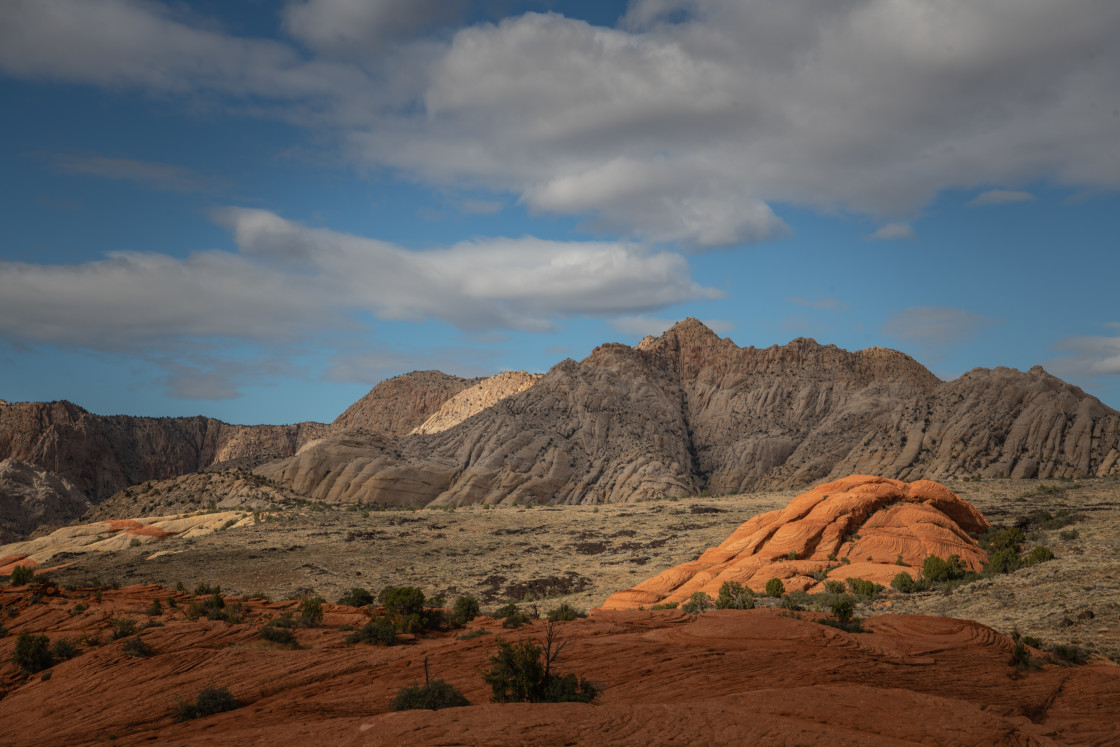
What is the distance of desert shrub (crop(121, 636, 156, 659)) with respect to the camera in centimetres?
1797

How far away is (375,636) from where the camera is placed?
69.4 feet

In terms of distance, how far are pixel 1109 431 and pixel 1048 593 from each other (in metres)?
55.9

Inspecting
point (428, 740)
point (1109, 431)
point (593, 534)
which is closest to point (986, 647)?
point (428, 740)

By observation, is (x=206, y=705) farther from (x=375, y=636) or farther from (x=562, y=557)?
(x=562, y=557)

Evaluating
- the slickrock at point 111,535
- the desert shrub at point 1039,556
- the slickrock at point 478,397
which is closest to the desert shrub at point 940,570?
the desert shrub at point 1039,556

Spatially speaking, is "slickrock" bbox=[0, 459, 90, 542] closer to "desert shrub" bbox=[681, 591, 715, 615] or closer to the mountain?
the mountain

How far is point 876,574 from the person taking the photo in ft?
96.8

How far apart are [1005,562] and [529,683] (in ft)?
75.9

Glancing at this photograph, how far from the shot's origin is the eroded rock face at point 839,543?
30.6m

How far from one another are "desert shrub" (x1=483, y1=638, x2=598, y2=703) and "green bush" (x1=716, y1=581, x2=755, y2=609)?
40.1 feet

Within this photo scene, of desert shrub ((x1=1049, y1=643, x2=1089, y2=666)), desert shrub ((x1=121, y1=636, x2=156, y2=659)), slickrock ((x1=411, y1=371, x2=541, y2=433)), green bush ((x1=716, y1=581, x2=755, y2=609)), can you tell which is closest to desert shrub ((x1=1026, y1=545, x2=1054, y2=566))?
desert shrub ((x1=1049, y1=643, x2=1089, y2=666))

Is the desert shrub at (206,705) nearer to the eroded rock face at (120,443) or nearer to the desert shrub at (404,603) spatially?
the desert shrub at (404,603)

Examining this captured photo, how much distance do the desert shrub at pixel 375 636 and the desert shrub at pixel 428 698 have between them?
6.53m

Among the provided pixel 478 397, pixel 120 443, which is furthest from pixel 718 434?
pixel 120 443
